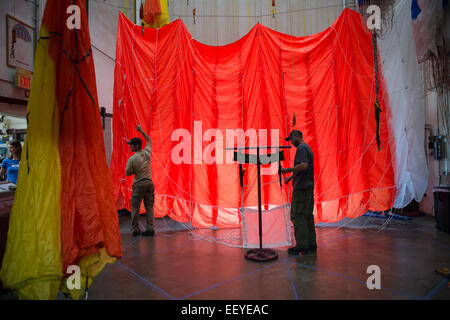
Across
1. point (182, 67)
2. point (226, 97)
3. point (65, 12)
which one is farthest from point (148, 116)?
point (65, 12)

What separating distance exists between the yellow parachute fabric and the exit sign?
2320mm

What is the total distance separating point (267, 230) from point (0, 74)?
4.28 m

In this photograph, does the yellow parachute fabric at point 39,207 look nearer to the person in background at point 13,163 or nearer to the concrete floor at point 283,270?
the concrete floor at point 283,270

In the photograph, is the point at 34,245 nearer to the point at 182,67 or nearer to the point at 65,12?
the point at 65,12

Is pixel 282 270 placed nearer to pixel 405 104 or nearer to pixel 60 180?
pixel 60 180

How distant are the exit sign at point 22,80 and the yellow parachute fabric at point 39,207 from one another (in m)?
2.32

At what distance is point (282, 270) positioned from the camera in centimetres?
279

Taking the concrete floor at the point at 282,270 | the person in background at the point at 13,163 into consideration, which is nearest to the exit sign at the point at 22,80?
the person in background at the point at 13,163

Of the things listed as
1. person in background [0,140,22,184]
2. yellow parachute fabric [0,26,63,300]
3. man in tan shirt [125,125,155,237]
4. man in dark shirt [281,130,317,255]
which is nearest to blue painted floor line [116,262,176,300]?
yellow parachute fabric [0,26,63,300]

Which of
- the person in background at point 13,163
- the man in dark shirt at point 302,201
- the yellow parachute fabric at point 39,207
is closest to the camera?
the yellow parachute fabric at point 39,207

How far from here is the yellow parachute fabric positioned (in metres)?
1.72

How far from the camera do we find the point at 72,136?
1956mm

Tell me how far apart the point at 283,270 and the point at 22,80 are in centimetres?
437

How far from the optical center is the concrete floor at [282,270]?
230 centimetres
